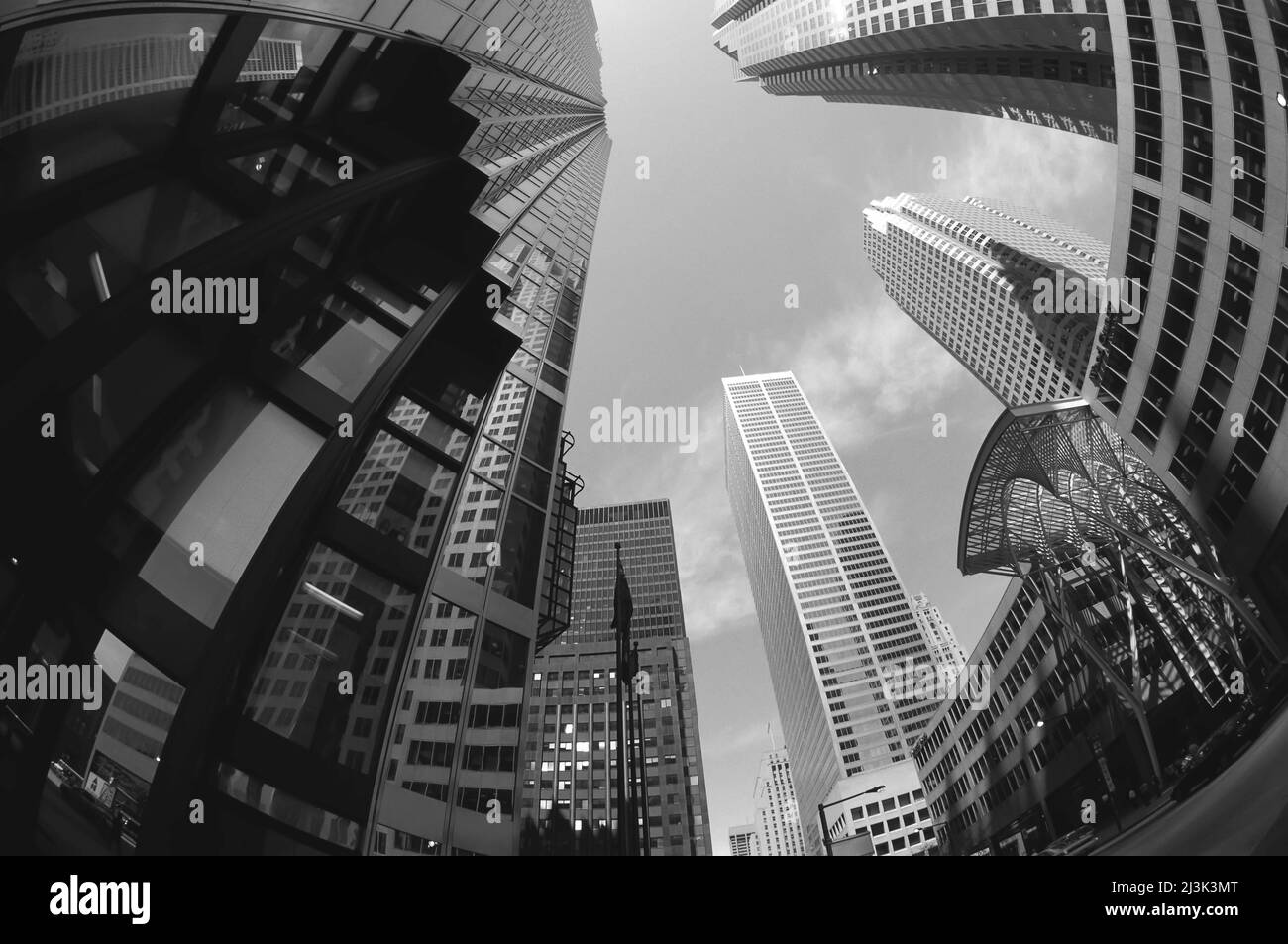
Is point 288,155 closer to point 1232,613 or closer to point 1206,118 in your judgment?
point 1206,118

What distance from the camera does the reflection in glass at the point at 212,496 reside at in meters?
4.86

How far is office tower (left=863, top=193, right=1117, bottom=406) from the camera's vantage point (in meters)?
110

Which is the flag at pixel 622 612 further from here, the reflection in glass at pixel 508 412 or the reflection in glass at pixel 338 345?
the reflection in glass at pixel 338 345

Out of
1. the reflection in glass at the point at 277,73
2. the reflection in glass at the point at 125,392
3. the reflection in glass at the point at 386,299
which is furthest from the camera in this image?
the reflection in glass at the point at 386,299

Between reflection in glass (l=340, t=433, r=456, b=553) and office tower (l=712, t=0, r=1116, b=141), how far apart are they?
220ft

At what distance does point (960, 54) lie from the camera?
8719cm

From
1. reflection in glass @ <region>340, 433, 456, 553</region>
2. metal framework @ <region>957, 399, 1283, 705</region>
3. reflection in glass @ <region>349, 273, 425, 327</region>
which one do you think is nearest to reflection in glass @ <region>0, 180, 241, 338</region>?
reflection in glass @ <region>340, 433, 456, 553</region>

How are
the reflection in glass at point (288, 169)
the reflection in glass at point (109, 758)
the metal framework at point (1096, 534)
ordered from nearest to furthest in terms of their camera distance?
1. the reflection in glass at point (109, 758)
2. the reflection in glass at point (288, 169)
3. the metal framework at point (1096, 534)

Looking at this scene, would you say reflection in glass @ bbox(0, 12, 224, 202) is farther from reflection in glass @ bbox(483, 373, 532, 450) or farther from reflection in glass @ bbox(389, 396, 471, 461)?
reflection in glass @ bbox(483, 373, 532, 450)

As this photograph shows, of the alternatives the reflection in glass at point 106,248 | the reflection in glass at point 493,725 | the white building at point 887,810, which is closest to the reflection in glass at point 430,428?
the reflection in glass at point 493,725

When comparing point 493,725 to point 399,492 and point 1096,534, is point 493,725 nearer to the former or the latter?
point 399,492

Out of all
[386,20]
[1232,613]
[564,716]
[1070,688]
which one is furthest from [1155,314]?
[564,716]

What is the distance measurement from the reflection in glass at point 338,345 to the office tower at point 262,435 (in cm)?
4

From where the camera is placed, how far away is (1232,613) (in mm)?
40969
